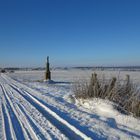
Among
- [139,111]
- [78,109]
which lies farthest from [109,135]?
[78,109]

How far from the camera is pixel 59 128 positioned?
26.6ft

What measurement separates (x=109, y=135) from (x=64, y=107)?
471 cm

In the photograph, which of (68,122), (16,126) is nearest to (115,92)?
(68,122)

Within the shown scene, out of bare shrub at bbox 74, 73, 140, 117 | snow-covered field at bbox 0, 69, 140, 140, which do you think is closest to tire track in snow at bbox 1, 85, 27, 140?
snow-covered field at bbox 0, 69, 140, 140

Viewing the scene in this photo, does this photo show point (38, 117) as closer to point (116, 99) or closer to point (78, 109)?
point (78, 109)

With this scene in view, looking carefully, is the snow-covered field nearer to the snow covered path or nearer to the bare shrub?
the snow covered path

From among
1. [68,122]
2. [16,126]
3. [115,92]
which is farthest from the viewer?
[115,92]

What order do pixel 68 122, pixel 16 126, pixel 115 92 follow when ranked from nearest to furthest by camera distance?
pixel 16 126, pixel 68 122, pixel 115 92

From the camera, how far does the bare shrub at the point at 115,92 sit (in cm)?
1027

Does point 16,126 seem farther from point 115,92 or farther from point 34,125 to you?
point 115,92

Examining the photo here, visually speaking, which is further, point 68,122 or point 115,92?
point 115,92

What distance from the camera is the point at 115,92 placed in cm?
1156

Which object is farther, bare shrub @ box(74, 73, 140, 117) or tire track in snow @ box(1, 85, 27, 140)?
bare shrub @ box(74, 73, 140, 117)

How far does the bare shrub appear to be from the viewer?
10.3m
